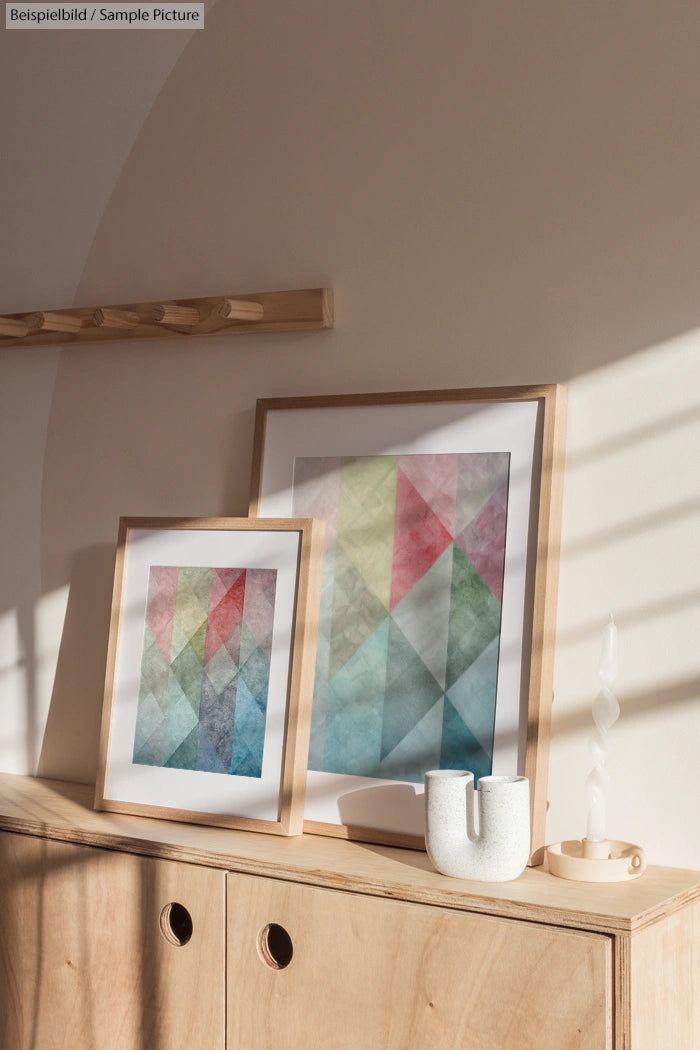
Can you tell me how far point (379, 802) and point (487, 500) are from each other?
0.50 meters

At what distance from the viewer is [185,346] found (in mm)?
2064

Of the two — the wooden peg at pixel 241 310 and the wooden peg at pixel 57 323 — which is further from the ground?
the wooden peg at pixel 57 323

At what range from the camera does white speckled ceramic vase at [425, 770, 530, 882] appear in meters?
1.47

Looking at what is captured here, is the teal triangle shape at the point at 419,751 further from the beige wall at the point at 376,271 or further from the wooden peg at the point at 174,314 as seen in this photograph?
the wooden peg at the point at 174,314

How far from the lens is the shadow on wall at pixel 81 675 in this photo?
2.09 m

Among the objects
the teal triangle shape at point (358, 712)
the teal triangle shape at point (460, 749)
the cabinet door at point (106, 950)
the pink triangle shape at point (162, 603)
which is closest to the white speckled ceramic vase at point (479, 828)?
the teal triangle shape at point (460, 749)

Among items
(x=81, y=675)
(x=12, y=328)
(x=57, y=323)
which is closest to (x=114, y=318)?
(x=57, y=323)

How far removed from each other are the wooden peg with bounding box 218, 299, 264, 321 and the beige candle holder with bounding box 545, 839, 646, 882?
3.32ft

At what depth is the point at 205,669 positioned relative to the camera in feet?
6.04

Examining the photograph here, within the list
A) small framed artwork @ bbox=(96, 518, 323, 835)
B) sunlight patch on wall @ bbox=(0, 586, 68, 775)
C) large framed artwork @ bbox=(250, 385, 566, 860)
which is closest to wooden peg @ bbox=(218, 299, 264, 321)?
large framed artwork @ bbox=(250, 385, 566, 860)

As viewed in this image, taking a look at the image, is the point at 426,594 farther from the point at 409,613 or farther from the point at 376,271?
the point at 376,271

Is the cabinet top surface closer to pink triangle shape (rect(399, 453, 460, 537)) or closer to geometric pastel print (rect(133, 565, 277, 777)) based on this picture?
geometric pastel print (rect(133, 565, 277, 777))

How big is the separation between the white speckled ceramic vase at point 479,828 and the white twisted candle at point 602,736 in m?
0.09

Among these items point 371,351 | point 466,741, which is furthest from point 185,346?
point 466,741
